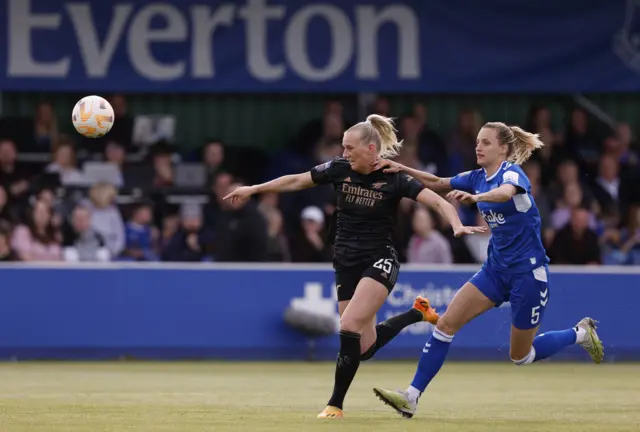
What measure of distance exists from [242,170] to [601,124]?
5.72 meters

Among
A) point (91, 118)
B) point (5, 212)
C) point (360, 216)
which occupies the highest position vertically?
point (91, 118)

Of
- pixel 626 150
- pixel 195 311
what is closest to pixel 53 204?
pixel 195 311

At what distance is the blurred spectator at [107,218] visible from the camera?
17672mm

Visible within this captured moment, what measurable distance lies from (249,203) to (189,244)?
37.2 inches

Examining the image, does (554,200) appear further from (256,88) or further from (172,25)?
(172,25)

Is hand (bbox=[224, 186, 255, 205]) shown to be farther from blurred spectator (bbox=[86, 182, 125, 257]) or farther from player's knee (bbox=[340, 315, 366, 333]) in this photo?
blurred spectator (bbox=[86, 182, 125, 257])

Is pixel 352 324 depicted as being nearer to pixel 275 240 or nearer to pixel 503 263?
pixel 503 263

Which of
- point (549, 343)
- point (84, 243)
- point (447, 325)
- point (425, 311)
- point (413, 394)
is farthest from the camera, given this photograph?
point (84, 243)

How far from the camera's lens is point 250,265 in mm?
16688

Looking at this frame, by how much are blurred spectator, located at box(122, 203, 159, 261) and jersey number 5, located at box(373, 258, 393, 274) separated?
8.16 meters

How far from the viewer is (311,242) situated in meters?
17.6

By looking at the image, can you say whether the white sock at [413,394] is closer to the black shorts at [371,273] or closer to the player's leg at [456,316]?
the player's leg at [456,316]

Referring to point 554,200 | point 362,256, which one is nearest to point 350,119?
point 554,200

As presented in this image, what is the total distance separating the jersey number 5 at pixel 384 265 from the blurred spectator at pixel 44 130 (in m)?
10.3
